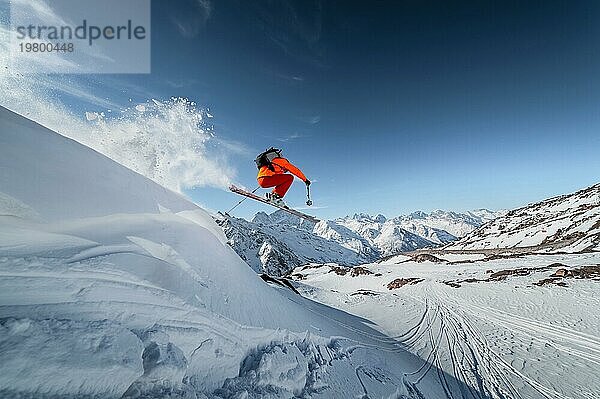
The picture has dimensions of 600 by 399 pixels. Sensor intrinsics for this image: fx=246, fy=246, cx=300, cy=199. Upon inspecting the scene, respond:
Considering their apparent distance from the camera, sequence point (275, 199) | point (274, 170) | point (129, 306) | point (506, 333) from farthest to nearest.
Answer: point (275, 199) → point (506, 333) → point (274, 170) → point (129, 306)

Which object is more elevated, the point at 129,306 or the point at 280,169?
the point at 280,169

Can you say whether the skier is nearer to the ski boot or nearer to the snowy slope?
the ski boot

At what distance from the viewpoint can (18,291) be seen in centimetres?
279

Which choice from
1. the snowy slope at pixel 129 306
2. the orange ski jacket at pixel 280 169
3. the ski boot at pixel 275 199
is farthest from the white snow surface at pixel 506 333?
the orange ski jacket at pixel 280 169

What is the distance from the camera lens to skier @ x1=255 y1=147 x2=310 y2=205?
11281mm

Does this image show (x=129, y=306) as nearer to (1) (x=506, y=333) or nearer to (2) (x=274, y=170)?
(2) (x=274, y=170)

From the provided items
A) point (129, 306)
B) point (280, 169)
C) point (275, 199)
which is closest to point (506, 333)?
point (275, 199)

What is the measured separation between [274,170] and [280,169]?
284mm

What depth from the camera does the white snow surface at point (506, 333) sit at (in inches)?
299

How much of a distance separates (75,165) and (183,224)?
2.52 meters

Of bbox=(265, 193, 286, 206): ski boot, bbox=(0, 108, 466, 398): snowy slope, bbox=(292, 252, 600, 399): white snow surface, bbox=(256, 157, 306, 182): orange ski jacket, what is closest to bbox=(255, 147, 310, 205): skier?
bbox=(256, 157, 306, 182): orange ski jacket

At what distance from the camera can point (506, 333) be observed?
11805mm

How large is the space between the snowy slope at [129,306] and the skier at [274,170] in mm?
4852

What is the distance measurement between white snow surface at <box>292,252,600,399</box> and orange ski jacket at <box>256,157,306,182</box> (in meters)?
8.30
